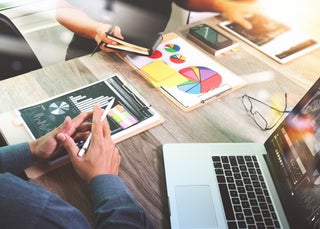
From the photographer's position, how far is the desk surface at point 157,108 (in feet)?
2.97

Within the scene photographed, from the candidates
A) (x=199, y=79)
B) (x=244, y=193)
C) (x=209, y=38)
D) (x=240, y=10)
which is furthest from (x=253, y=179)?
(x=240, y=10)

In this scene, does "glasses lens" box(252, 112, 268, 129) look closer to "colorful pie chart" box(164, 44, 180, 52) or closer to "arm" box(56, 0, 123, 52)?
"colorful pie chart" box(164, 44, 180, 52)

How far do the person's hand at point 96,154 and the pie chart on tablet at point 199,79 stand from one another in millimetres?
359

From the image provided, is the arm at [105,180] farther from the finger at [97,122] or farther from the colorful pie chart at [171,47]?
the colorful pie chart at [171,47]

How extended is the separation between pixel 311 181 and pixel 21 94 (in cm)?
88

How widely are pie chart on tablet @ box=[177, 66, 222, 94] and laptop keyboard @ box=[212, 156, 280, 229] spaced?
30 centimetres

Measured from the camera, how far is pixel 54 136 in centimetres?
95

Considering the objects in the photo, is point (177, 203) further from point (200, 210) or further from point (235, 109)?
point (235, 109)

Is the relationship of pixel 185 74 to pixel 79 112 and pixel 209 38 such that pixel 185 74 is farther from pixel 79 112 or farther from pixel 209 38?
pixel 79 112

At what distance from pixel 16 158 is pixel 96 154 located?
210 mm

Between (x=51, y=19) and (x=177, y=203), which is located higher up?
(x=177, y=203)

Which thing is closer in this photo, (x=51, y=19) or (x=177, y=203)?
(x=177, y=203)

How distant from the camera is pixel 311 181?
2.72 ft

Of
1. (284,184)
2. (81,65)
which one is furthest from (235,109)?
(81,65)
